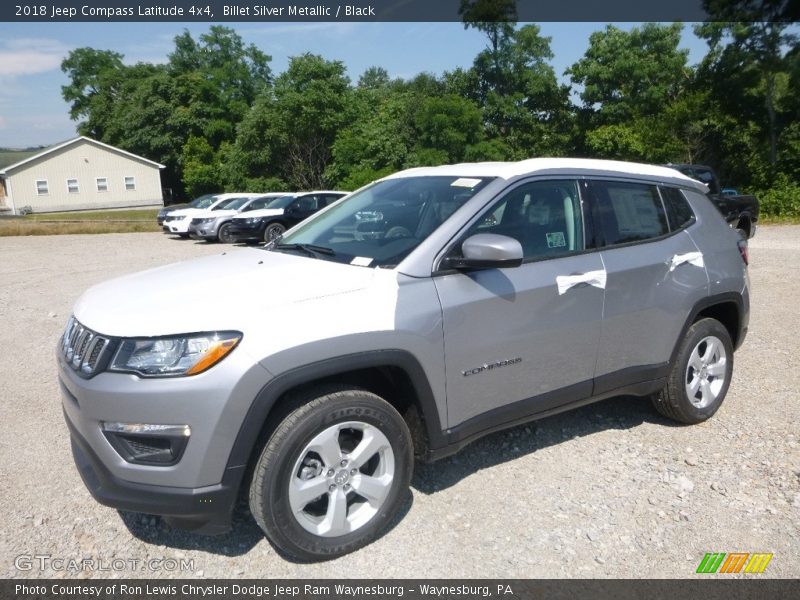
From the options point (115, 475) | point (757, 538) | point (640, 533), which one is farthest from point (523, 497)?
point (115, 475)

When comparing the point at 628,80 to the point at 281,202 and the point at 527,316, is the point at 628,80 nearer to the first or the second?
the point at 281,202

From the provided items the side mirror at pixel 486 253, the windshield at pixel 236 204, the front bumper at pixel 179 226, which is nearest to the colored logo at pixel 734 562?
the side mirror at pixel 486 253

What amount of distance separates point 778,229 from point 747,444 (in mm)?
18490

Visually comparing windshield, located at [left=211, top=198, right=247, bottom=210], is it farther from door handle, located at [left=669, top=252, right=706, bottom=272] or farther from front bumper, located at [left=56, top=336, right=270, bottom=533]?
front bumper, located at [left=56, top=336, right=270, bottom=533]

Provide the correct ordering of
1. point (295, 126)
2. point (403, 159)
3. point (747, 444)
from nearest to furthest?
1. point (747, 444)
2. point (403, 159)
3. point (295, 126)

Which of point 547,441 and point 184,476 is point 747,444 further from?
point 184,476

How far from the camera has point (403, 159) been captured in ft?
112

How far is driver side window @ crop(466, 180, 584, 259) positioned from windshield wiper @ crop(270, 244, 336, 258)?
0.84 m

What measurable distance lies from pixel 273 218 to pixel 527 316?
1552 cm

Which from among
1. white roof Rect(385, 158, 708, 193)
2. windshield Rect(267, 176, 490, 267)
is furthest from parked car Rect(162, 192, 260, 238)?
white roof Rect(385, 158, 708, 193)

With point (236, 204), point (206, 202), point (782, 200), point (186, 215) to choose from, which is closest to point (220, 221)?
point (236, 204)

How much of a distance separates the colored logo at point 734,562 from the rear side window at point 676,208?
6.84 feet

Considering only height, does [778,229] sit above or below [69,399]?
below

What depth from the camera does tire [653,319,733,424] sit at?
4215 mm
